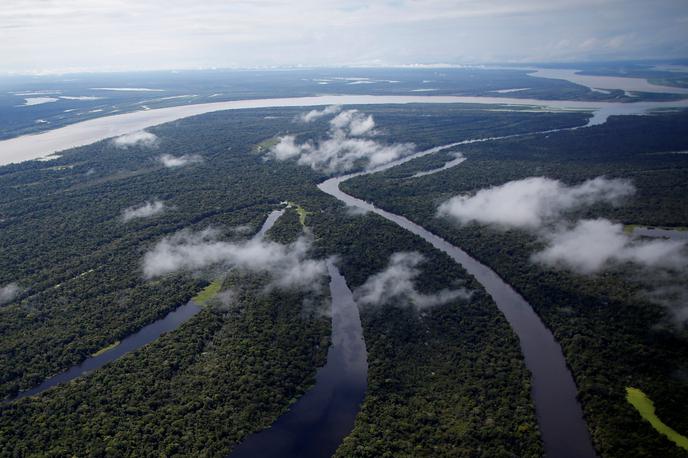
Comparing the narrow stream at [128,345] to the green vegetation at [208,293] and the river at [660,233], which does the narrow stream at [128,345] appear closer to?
the green vegetation at [208,293]

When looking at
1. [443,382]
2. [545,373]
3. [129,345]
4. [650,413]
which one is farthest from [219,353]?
[650,413]

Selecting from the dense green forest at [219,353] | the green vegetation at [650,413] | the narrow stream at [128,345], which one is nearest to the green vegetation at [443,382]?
the dense green forest at [219,353]

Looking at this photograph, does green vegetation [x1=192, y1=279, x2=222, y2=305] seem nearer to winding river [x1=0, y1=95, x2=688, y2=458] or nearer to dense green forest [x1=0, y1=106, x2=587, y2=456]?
dense green forest [x1=0, y1=106, x2=587, y2=456]

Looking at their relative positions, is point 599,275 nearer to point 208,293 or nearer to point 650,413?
point 650,413

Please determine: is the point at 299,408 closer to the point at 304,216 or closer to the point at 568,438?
the point at 568,438

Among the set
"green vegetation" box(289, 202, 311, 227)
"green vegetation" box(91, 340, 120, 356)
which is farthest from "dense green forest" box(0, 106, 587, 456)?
"green vegetation" box(289, 202, 311, 227)
